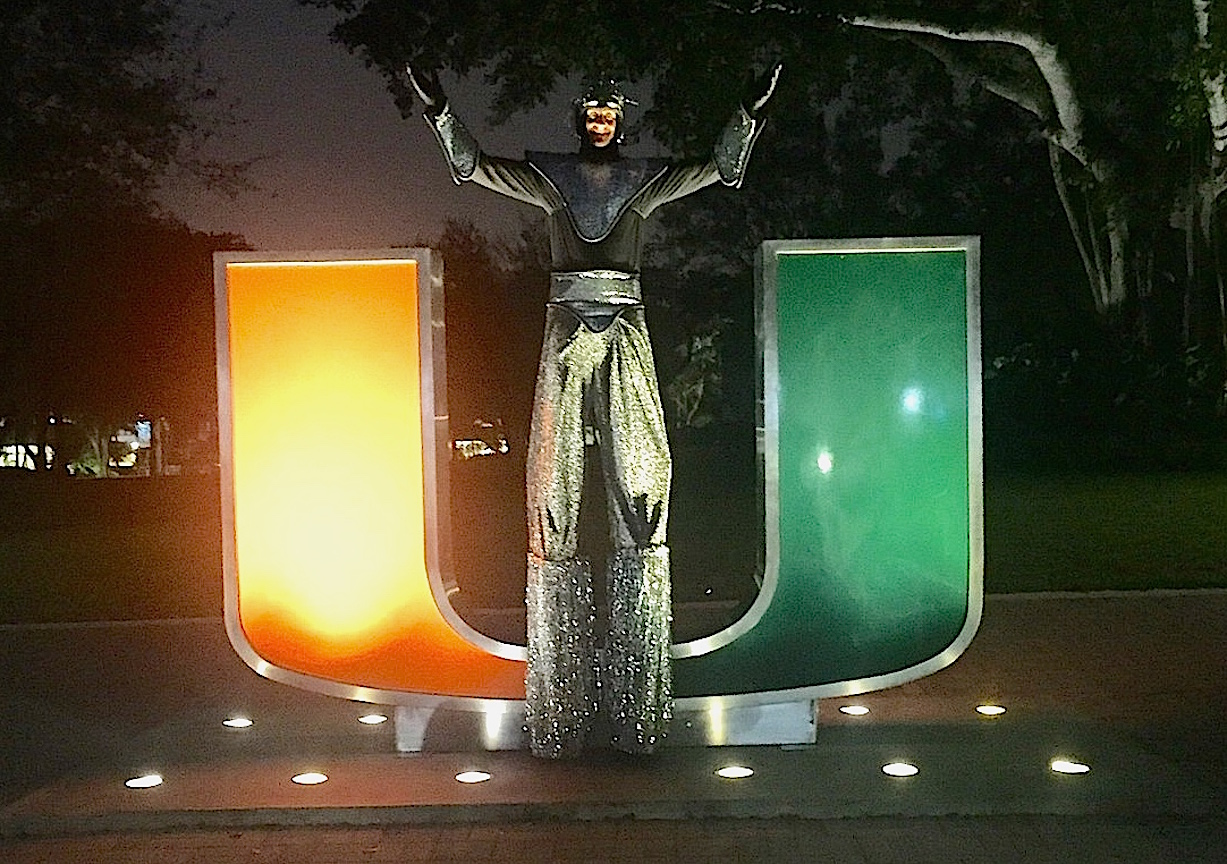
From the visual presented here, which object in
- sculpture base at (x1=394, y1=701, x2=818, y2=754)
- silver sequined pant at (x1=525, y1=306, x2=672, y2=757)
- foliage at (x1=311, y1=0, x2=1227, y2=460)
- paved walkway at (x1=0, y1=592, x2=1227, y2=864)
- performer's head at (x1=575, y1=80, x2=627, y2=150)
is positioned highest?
foliage at (x1=311, y1=0, x2=1227, y2=460)

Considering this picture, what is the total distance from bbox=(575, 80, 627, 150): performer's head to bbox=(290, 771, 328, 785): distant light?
271 cm

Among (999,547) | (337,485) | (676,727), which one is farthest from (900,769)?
(999,547)

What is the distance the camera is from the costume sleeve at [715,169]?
213 inches

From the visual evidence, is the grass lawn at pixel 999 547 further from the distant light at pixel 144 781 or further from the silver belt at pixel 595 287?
the silver belt at pixel 595 287

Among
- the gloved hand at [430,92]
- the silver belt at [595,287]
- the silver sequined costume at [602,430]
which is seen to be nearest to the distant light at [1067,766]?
the silver sequined costume at [602,430]

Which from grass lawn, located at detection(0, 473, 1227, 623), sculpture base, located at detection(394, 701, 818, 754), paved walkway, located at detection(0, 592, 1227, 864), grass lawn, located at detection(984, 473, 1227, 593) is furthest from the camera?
grass lawn, located at detection(984, 473, 1227, 593)

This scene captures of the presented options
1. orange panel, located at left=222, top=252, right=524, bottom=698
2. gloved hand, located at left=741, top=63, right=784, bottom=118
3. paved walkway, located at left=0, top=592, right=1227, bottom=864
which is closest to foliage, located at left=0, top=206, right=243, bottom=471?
paved walkway, located at left=0, top=592, right=1227, bottom=864

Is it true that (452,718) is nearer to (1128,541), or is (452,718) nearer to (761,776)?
(761,776)

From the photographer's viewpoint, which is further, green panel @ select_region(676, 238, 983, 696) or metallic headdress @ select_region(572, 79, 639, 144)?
green panel @ select_region(676, 238, 983, 696)

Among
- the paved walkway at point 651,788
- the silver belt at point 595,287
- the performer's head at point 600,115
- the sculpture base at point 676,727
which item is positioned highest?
the performer's head at point 600,115

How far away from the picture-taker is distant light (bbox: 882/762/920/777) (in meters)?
5.56

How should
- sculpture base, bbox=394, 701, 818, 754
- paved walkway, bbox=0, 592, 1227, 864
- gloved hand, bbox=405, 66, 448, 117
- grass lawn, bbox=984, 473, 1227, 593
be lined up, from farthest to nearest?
grass lawn, bbox=984, 473, 1227, 593
sculpture base, bbox=394, 701, 818, 754
gloved hand, bbox=405, 66, 448, 117
paved walkway, bbox=0, 592, 1227, 864

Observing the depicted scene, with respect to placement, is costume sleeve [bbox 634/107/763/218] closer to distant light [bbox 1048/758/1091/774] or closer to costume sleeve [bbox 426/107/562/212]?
costume sleeve [bbox 426/107/562/212]

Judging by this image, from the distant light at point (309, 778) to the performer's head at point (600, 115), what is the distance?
2.71 m
